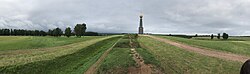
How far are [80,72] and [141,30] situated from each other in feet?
211

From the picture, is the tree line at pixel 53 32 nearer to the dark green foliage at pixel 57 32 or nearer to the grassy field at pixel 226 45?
the dark green foliage at pixel 57 32

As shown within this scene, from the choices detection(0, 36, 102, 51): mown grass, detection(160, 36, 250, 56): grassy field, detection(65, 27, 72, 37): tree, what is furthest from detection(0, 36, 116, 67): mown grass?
detection(65, 27, 72, 37): tree

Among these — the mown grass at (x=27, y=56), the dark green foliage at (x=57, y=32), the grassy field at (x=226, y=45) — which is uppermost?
the dark green foliage at (x=57, y=32)

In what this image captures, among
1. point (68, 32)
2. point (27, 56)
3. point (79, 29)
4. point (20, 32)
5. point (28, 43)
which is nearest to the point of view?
point (27, 56)

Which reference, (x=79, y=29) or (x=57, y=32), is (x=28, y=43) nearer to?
(x=79, y=29)

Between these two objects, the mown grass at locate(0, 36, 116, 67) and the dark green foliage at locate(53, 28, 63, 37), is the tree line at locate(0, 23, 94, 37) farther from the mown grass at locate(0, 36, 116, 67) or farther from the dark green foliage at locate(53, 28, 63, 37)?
the mown grass at locate(0, 36, 116, 67)

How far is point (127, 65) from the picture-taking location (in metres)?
19.5

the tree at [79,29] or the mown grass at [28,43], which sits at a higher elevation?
the tree at [79,29]

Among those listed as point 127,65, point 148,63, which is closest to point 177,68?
point 148,63

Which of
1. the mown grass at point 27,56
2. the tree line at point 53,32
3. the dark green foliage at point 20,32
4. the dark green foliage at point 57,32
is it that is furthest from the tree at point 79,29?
the mown grass at point 27,56

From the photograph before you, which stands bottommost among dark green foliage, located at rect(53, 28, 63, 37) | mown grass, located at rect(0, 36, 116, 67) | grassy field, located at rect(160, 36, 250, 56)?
mown grass, located at rect(0, 36, 116, 67)

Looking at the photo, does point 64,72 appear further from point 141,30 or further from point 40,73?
point 141,30

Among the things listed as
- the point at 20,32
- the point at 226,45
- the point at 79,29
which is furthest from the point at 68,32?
the point at 226,45

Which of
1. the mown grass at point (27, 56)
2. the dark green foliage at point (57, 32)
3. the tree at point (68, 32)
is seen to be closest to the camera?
the mown grass at point (27, 56)
